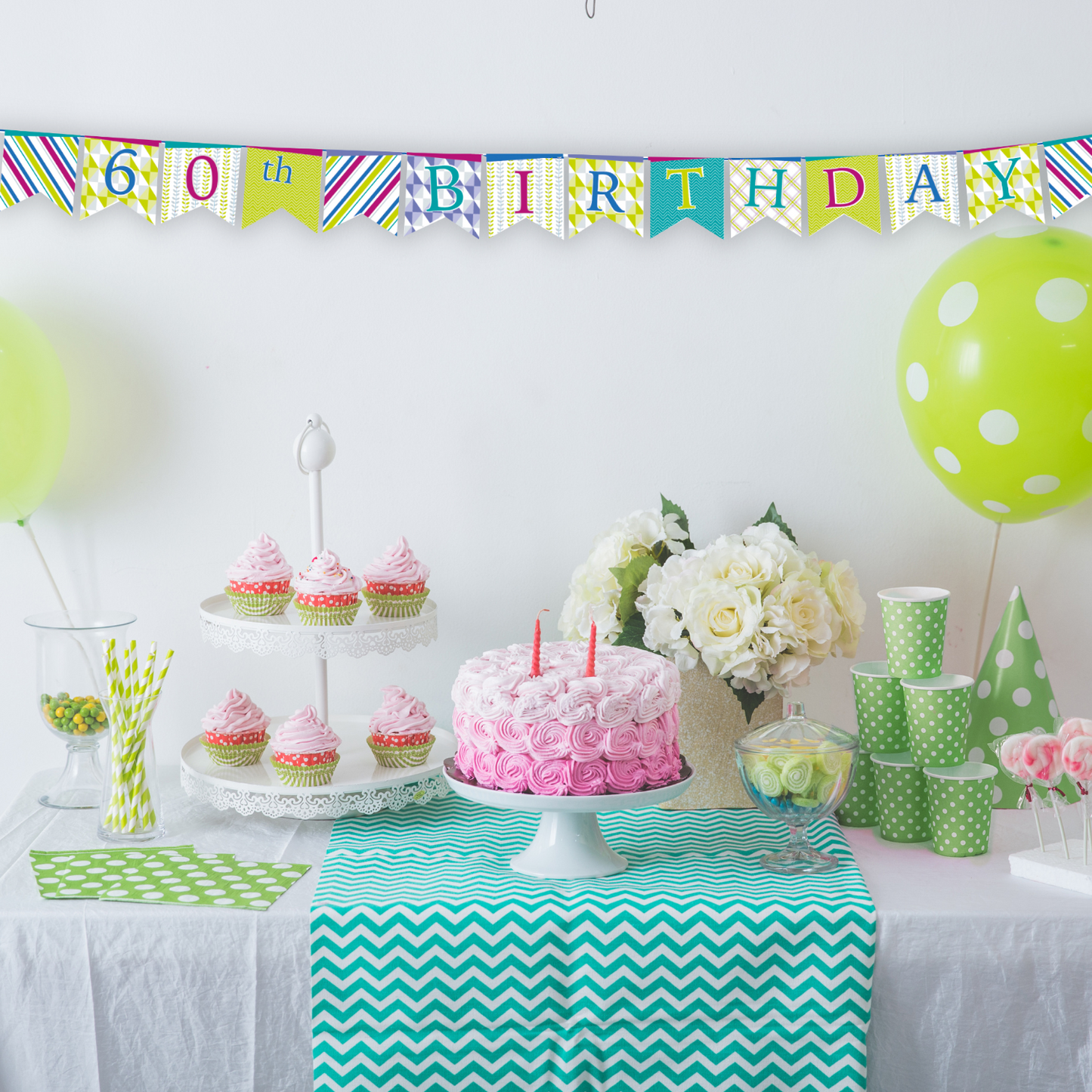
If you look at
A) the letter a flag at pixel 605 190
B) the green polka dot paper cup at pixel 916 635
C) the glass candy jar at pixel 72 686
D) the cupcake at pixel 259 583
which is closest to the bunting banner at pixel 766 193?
the letter a flag at pixel 605 190

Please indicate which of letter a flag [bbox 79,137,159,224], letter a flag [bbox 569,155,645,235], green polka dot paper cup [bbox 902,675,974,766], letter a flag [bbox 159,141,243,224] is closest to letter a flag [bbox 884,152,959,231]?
letter a flag [bbox 569,155,645,235]

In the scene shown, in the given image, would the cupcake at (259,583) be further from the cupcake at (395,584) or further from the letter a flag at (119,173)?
the letter a flag at (119,173)

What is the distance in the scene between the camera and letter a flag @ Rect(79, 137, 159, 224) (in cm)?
150

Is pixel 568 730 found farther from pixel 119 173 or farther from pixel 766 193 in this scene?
pixel 119 173

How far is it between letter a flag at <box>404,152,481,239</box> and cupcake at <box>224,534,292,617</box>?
0.53m

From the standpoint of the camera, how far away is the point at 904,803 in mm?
1241

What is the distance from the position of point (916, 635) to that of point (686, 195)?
705 mm

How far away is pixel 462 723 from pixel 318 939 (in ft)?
0.82

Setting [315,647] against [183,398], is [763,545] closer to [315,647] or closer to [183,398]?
[315,647]

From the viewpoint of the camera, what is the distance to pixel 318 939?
3.35 feet

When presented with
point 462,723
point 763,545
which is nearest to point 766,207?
point 763,545

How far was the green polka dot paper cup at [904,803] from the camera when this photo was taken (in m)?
1.24

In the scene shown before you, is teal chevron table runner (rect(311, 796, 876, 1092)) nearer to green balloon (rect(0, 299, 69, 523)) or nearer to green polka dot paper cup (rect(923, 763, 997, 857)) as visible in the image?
green polka dot paper cup (rect(923, 763, 997, 857))

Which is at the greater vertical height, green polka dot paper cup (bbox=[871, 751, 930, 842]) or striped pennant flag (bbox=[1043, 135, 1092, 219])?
striped pennant flag (bbox=[1043, 135, 1092, 219])
